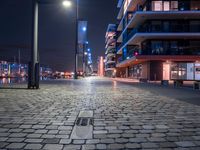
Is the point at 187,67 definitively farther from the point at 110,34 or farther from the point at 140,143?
the point at 110,34

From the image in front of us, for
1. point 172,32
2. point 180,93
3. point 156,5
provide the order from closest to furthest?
point 180,93, point 172,32, point 156,5

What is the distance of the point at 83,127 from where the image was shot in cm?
569

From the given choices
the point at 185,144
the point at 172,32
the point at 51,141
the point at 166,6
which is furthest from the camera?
the point at 166,6

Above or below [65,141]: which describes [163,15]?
above

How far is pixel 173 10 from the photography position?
136 ft

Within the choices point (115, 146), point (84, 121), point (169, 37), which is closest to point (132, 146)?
point (115, 146)

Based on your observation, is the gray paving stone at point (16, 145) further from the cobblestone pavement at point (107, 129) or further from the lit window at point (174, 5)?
the lit window at point (174, 5)

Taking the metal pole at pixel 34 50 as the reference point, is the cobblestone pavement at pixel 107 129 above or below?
below

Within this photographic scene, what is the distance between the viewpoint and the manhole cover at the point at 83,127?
4.98 m

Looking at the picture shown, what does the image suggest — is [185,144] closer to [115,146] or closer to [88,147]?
[115,146]

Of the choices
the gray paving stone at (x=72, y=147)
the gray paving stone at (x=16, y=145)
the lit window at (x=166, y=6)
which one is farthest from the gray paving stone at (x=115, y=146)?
the lit window at (x=166, y=6)

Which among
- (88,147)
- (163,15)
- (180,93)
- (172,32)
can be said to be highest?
(163,15)

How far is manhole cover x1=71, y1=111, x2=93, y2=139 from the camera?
4983mm

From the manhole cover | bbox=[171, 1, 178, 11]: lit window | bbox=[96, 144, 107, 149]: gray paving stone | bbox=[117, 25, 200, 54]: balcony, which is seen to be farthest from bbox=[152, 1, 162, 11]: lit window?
bbox=[96, 144, 107, 149]: gray paving stone
